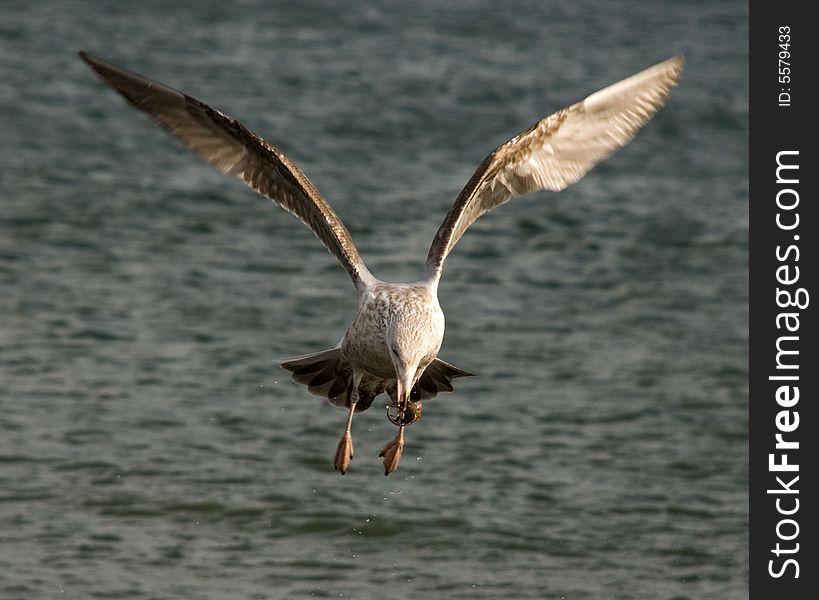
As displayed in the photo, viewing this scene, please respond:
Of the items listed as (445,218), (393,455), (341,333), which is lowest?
(393,455)

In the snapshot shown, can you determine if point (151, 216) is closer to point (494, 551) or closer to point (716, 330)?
point (716, 330)

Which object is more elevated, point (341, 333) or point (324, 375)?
point (341, 333)

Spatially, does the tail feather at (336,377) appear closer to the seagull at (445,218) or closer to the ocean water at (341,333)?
the seagull at (445,218)

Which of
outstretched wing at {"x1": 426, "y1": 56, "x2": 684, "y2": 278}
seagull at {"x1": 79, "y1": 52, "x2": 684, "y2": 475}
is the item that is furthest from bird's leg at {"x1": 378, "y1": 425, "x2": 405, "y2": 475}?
outstretched wing at {"x1": 426, "y1": 56, "x2": 684, "y2": 278}

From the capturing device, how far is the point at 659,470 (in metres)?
11.0

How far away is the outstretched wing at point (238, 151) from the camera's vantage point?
7.84m

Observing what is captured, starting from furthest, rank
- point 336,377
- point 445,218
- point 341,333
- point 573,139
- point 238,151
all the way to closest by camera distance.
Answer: point 341,333
point 573,139
point 336,377
point 238,151
point 445,218

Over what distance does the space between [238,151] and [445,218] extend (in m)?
1.21

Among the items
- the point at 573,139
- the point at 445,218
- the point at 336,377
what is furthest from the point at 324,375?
the point at 573,139

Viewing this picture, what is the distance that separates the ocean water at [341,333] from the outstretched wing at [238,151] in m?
2.18

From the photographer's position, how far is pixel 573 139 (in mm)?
8570

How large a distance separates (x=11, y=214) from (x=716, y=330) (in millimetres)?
7111

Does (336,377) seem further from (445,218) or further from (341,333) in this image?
(341,333)

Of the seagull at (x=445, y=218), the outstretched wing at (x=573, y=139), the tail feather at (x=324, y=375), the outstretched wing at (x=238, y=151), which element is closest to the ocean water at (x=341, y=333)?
the tail feather at (x=324, y=375)
